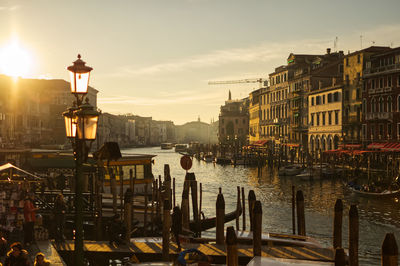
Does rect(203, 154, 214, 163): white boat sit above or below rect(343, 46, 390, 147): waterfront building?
below

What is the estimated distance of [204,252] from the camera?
13680 mm

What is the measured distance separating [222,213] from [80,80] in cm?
853

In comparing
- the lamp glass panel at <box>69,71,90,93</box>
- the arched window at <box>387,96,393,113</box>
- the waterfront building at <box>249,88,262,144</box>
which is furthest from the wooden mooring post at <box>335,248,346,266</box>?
the waterfront building at <box>249,88,262,144</box>

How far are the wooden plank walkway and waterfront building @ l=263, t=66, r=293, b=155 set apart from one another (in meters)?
56.2

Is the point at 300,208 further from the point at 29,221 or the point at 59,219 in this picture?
the point at 29,221

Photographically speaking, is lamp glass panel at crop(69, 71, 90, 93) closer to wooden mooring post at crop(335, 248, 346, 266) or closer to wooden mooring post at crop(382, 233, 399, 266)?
wooden mooring post at crop(335, 248, 346, 266)

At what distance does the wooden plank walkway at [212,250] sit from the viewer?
13.2 metres

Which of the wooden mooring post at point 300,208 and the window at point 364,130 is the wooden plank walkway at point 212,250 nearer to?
the wooden mooring post at point 300,208

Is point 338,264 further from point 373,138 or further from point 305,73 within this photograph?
point 305,73

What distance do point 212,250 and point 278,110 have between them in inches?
2447

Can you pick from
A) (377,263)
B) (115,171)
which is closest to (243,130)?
(115,171)

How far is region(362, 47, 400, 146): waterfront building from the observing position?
43.1m

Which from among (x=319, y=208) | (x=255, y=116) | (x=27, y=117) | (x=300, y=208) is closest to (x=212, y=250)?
(x=300, y=208)

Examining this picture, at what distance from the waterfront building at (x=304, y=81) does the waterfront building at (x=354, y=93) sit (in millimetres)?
6634
